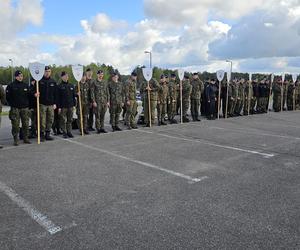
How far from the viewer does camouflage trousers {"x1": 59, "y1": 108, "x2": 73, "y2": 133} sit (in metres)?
10.3

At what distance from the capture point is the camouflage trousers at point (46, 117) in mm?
9555

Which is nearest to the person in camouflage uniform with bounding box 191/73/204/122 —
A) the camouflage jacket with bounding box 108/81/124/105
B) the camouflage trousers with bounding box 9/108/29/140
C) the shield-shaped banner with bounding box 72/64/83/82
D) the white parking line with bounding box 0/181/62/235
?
the camouflage jacket with bounding box 108/81/124/105

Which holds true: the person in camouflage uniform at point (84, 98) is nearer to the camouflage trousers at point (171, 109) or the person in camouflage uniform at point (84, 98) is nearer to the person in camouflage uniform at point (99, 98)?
the person in camouflage uniform at point (99, 98)

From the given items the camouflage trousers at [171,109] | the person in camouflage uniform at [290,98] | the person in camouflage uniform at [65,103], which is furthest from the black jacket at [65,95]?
the person in camouflage uniform at [290,98]

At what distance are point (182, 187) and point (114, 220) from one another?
5.32 ft

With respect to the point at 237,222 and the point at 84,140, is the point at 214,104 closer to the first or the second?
the point at 84,140

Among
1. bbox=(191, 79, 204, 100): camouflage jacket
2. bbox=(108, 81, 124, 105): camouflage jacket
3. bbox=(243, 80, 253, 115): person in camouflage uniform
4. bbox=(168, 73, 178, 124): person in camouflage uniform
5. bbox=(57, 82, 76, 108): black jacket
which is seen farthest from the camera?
bbox=(243, 80, 253, 115): person in camouflage uniform

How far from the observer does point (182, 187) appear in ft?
17.7

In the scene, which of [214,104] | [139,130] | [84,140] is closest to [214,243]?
[84,140]

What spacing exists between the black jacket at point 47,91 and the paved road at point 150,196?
1377 mm

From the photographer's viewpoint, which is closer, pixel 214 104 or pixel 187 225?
pixel 187 225

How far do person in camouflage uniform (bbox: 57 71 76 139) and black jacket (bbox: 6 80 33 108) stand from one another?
4.12ft

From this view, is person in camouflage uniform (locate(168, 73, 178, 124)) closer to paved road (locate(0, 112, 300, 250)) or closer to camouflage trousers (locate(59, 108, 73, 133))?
camouflage trousers (locate(59, 108, 73, 133))

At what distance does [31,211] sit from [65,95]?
20.2 feet
